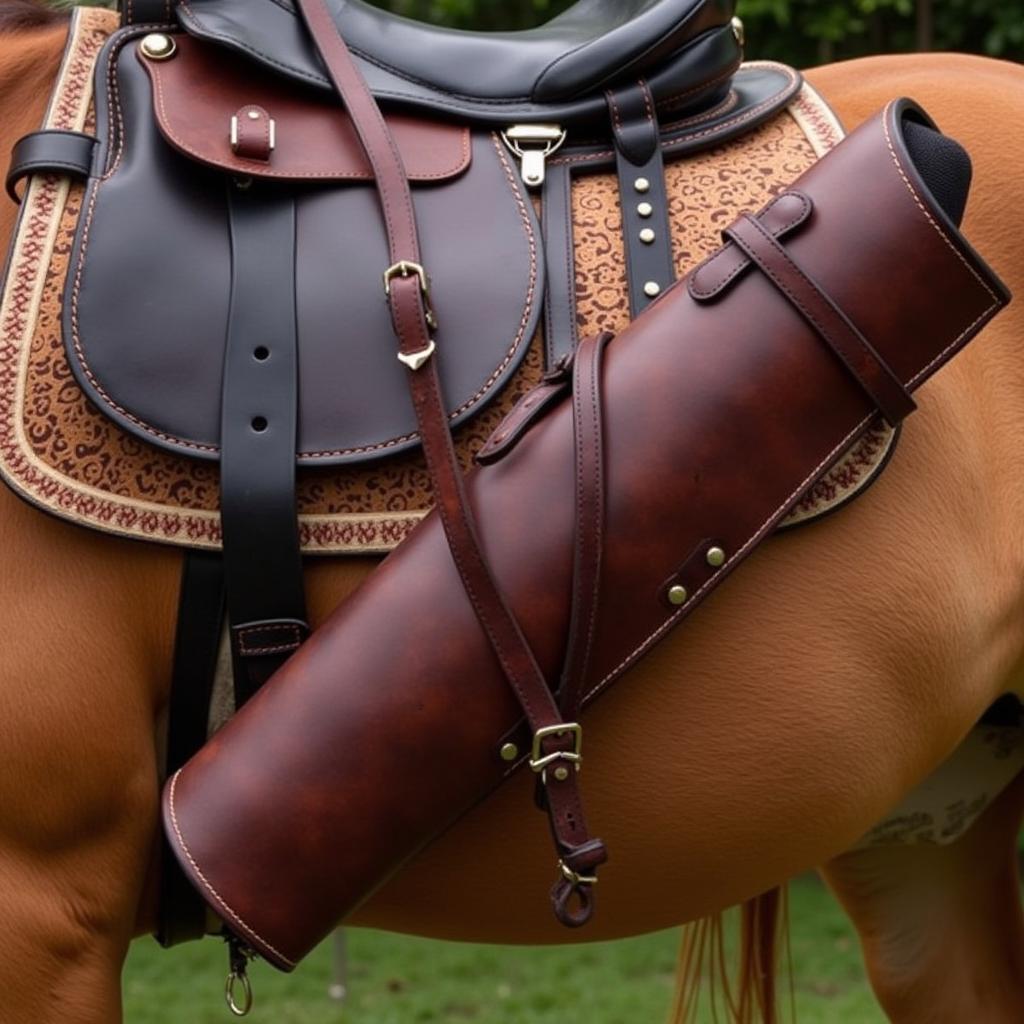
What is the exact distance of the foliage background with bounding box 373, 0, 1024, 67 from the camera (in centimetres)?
418

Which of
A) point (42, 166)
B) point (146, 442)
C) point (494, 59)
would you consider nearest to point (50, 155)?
point (42, 166)

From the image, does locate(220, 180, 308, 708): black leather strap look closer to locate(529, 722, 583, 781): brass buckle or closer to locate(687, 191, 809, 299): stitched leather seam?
locate(529, 722, 583, 781): brass buckle

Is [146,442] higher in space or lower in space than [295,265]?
lower

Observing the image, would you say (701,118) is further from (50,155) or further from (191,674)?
(191,674)

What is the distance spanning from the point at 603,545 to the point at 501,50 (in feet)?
1.95

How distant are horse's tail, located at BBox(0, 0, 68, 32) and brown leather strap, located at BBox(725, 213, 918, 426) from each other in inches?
33.4

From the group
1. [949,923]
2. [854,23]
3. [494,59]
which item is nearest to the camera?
[494,59]

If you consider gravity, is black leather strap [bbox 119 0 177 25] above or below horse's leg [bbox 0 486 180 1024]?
above

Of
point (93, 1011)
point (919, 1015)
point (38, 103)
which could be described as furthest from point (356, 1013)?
point (38, 103)

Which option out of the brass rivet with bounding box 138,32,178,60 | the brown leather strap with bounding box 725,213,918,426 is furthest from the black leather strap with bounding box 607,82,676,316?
the brass rivet with bounding box 138,32,178,60

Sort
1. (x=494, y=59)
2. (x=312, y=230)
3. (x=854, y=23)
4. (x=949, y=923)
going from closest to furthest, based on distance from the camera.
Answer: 1. (x=312, y=230)
2. (x=494, y=59)
3. (x=949, y=923)
4. (x=854, y=23)

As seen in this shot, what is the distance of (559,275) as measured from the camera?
1.68 metres

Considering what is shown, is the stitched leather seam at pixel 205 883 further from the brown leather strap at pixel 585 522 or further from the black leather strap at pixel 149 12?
the black leather strap at pixel 149 12

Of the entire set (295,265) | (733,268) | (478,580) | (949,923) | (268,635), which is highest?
(733,268)
